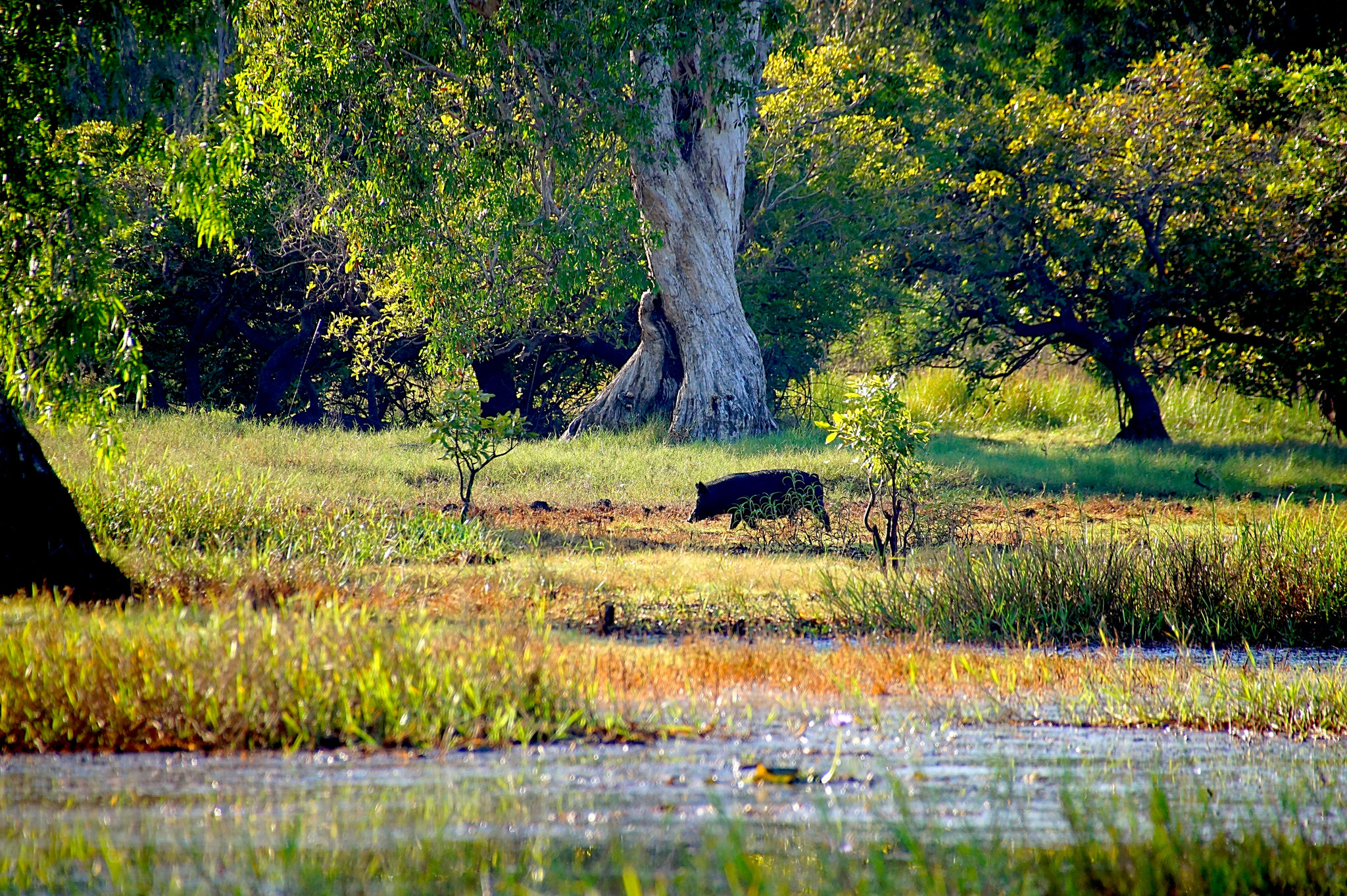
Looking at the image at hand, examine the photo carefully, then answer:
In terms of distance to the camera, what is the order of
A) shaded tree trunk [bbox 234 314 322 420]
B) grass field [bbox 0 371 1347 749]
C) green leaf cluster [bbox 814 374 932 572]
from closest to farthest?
1. grass field [bbox 0 371 1347 749]
2. green leaf cluster [bbox 814 374 932 572]
3. shaded tree trunk [bbox 234 314 322 420]

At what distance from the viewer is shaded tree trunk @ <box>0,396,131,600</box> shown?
25.5ft

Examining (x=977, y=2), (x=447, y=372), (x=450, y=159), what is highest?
(x=977, y=2)

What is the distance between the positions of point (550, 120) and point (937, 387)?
1337 centimetres

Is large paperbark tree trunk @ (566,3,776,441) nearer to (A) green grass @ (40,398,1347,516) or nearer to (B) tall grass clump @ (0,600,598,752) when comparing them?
(A) green grass @ (40,398,1347,516)

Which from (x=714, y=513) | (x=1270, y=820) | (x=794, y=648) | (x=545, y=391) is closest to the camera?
(x=1270, y=820)

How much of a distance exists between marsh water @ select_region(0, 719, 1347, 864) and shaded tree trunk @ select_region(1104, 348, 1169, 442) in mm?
17352

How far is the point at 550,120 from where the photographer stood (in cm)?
1705

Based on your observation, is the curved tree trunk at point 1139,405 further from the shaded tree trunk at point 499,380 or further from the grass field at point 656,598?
the shaded tree trunk at point 499,380

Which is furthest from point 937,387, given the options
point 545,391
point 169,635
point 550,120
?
point 169,635

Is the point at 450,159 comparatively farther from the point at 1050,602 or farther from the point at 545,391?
the point at 545,391

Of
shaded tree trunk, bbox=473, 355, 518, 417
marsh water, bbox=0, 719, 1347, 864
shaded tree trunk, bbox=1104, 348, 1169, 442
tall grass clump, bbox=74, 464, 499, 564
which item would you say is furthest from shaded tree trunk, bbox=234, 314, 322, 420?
marsh water, bbox=0, 719, 1347, 864

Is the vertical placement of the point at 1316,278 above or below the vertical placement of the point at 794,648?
above

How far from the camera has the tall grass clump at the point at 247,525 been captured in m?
10.1

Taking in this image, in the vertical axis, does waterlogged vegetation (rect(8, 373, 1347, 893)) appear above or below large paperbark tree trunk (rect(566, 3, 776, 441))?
below
